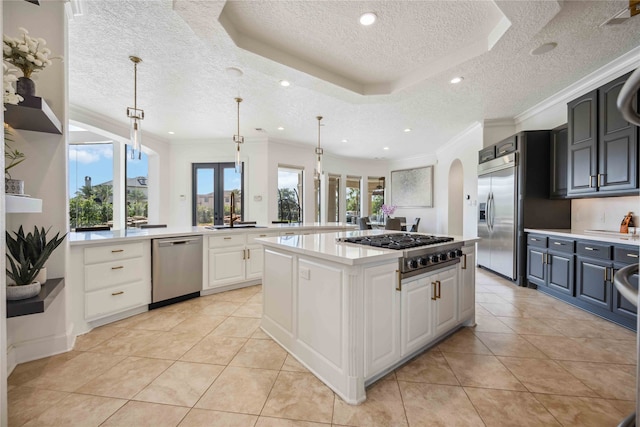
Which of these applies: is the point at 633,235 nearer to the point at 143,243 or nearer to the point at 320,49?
the point at 320,49

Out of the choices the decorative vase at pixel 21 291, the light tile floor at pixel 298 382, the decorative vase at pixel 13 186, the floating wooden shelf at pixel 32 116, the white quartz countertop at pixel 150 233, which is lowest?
the light tile floor at pixel 298 382

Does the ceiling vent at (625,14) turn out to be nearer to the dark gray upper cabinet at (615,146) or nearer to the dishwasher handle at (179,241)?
the dark gray upper cabinet at (615,146)

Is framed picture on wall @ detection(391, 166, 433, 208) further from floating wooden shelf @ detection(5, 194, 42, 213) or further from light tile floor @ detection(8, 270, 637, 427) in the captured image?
floating wooden shelf @ detection(5, 194, 42, 213)

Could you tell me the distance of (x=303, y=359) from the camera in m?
1.96

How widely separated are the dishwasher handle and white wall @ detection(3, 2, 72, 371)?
35.8 inches

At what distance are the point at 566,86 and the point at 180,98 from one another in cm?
524

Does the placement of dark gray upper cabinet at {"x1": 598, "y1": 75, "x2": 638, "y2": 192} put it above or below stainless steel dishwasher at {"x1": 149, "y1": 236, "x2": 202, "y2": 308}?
above

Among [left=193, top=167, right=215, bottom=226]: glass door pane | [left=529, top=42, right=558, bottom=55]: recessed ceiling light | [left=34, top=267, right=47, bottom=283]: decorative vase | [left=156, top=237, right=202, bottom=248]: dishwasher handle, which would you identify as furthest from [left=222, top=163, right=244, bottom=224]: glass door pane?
[left=529, top=42, right=558, bottom=55]: recessed ceiling light

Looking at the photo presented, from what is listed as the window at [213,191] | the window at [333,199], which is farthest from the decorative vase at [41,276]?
the window at [333,199]

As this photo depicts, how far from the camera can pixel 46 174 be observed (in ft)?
6.89

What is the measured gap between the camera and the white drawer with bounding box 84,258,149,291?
247cm

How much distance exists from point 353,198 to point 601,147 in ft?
20.6

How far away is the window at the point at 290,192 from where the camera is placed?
22.3 ft

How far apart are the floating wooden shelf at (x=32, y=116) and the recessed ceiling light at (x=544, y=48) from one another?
4.07m
